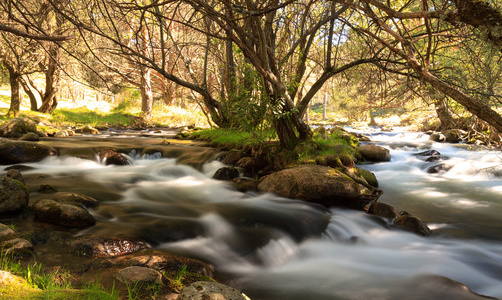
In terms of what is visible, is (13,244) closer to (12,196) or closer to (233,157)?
(12,196)

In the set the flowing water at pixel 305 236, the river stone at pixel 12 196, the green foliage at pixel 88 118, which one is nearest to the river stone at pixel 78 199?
the flowing water at pixel 305 236

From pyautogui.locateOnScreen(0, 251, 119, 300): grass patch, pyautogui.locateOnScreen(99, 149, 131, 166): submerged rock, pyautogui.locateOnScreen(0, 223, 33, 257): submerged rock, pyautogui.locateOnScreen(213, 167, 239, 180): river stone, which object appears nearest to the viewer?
pyautogui.locateOnScreen(0, 251, 119, 300): grass patch

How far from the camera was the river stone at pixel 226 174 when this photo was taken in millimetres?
6871

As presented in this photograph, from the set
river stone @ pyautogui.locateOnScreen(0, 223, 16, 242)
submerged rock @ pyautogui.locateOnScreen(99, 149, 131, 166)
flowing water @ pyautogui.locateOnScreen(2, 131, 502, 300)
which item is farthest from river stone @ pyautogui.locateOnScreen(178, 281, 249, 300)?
submerged rock @ pyautogui.locateOnScreen(99, 149, 131, 166)

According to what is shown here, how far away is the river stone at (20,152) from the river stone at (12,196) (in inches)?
138

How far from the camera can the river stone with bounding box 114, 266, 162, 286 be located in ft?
7.53

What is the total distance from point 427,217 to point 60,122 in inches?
770

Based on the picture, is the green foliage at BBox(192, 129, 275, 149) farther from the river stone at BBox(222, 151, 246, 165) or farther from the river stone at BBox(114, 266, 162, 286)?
the river stone at BBox(114, 266, 162, 286)

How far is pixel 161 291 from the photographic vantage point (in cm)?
226

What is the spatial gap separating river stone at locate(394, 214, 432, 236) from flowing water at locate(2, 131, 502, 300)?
13 cm

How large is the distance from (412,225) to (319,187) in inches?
63.2

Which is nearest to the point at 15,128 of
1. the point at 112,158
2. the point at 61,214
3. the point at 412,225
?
the point at 112,158

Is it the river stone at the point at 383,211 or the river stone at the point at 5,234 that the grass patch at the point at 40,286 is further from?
the river stone at the point at 383,211

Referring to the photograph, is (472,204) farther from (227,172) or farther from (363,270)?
(227,172)
